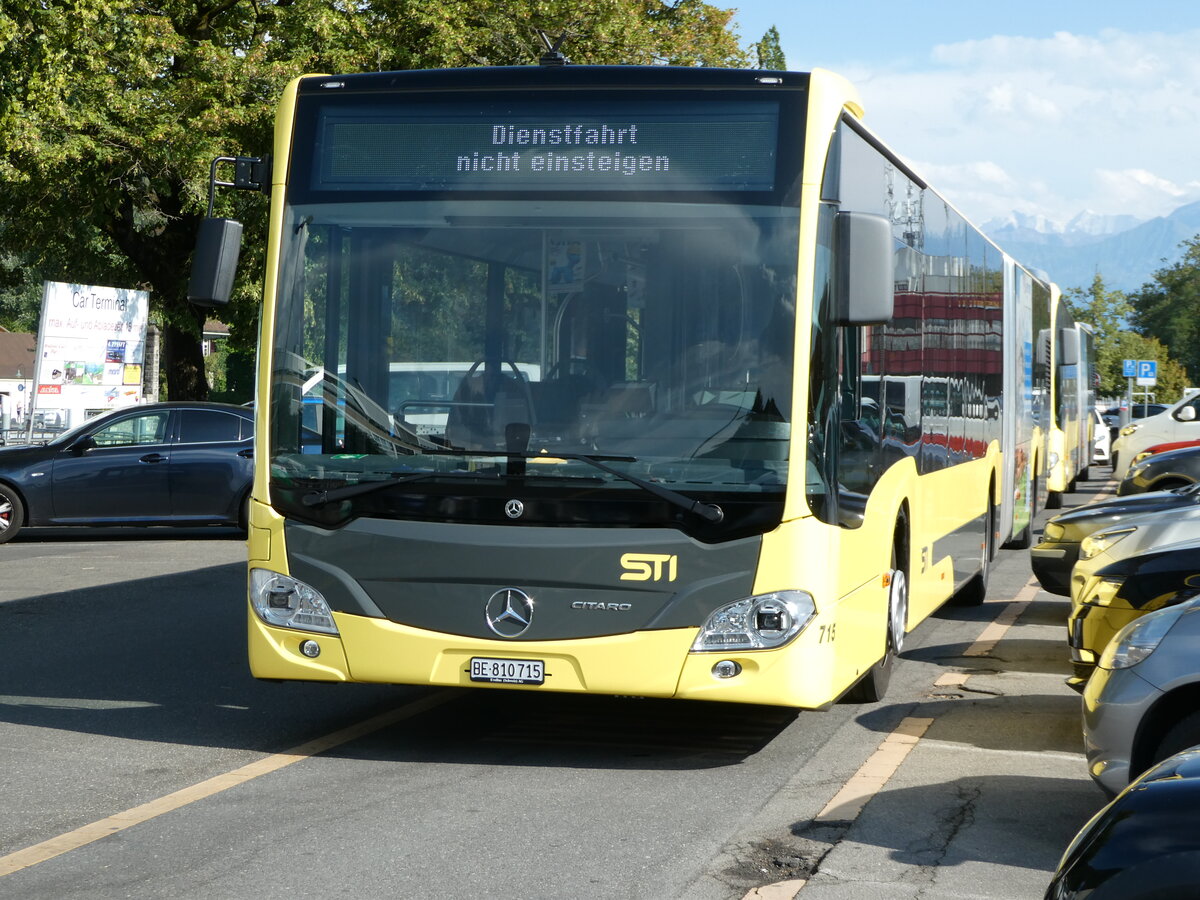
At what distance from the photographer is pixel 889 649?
8703 mm

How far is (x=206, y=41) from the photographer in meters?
28.9

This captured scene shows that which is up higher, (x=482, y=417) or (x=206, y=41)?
(x=206, y=41)

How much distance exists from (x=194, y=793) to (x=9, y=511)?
41.2ft

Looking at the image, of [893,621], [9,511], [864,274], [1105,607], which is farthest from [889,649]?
[9,511]

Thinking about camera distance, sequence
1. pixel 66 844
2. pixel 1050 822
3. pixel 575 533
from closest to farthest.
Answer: pixel 66 844 < pixel 1050 822 < pixel 575 533

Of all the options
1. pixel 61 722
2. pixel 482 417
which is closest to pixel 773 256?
pixel 482 417

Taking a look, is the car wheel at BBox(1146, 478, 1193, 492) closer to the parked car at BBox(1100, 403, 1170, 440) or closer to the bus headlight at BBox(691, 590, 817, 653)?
the bus headlight at BBox(691, 590, 817, 653)

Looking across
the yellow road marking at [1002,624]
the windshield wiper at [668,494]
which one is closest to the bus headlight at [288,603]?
the windshield wiper at [668,494]

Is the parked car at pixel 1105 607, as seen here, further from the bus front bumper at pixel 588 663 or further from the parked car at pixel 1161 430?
the parked car at pixel 1161 430

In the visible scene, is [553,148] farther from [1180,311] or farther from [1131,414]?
[1180,311]

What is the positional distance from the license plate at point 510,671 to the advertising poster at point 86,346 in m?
18.4

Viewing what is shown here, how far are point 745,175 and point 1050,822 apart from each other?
2.91 meters

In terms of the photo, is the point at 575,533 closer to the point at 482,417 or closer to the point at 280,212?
the point at 482,417

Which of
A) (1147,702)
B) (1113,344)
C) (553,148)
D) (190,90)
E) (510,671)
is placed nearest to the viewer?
(1147,702)
